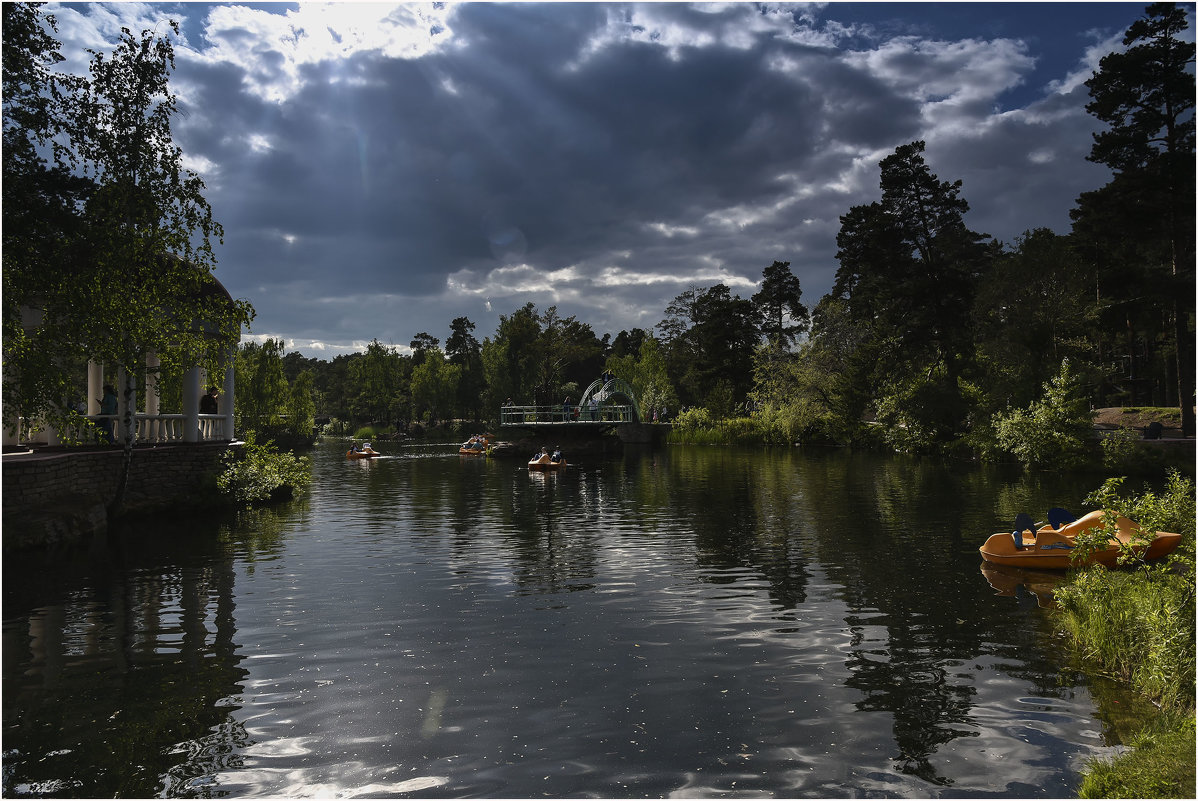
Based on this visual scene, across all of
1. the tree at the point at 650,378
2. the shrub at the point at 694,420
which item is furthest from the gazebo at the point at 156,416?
the tree at the point at 650,378

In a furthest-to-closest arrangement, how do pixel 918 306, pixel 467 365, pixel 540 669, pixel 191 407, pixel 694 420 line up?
1. pixel 467 365
2. pixel 694 420
3. pixel 918 306
4. pixel 191 407
5. pixel 540 669

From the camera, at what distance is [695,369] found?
256 ft

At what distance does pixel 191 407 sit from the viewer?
73.4 ft

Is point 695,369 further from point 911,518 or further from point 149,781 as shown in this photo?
point 149,781

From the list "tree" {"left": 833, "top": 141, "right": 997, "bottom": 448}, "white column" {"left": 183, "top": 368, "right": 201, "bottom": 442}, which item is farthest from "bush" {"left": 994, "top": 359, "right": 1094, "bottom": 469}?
"white column" {"left": 183, "top": 368, "right": 201, "bottom": 442}

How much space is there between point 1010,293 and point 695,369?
34.7 metres

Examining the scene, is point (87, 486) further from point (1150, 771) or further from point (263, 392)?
point (263, 392)

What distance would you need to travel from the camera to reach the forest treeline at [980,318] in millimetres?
26984

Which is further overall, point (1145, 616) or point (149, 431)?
point (149, 431)

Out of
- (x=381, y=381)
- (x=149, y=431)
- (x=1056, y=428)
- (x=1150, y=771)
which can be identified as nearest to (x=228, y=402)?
(x=149, y=431)

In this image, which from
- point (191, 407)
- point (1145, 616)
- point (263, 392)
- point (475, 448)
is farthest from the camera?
point (263, 392)

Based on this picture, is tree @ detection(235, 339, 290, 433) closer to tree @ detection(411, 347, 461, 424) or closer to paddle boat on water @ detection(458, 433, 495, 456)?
paddle boat on water @ detection(458, 433, 495, 456)

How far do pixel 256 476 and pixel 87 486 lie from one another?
5.61 meters

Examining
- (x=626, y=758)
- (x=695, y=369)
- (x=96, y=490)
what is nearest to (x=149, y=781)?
(x=626, y=758)
